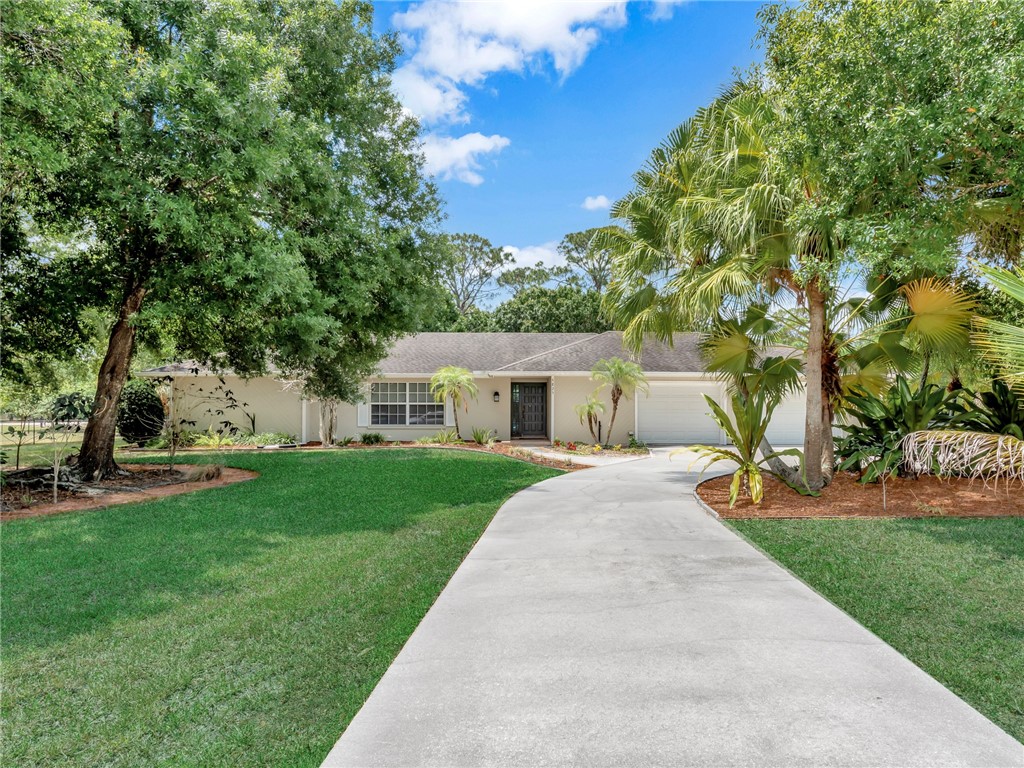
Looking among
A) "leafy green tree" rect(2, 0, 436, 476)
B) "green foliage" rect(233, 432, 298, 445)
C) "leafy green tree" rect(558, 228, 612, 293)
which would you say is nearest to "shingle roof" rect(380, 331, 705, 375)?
"green foliage" rect(233, 432, 298, 445)

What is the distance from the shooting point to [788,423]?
60.2 ft

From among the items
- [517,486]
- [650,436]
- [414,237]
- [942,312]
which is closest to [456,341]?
[650,436]

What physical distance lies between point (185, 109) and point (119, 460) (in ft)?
30.7

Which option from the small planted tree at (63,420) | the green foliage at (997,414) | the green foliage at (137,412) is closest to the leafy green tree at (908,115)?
the green foliage at (997,414)

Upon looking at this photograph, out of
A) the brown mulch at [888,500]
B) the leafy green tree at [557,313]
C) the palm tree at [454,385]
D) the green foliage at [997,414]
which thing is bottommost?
the brown mulch at [888,500]

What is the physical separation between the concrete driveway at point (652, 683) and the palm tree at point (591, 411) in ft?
36.9

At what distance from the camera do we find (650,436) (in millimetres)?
18000

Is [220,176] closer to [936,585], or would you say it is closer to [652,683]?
[652,683]

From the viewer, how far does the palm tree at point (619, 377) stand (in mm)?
15816

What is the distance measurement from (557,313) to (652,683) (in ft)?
107

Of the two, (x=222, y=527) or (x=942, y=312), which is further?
(x=942, y=312)

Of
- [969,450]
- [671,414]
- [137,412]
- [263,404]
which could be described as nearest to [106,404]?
[137,412]

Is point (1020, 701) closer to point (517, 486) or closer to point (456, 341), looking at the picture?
point (517, 486)

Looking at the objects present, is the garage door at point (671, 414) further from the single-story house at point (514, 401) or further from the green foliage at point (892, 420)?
the green foliage at point (892, 420)
